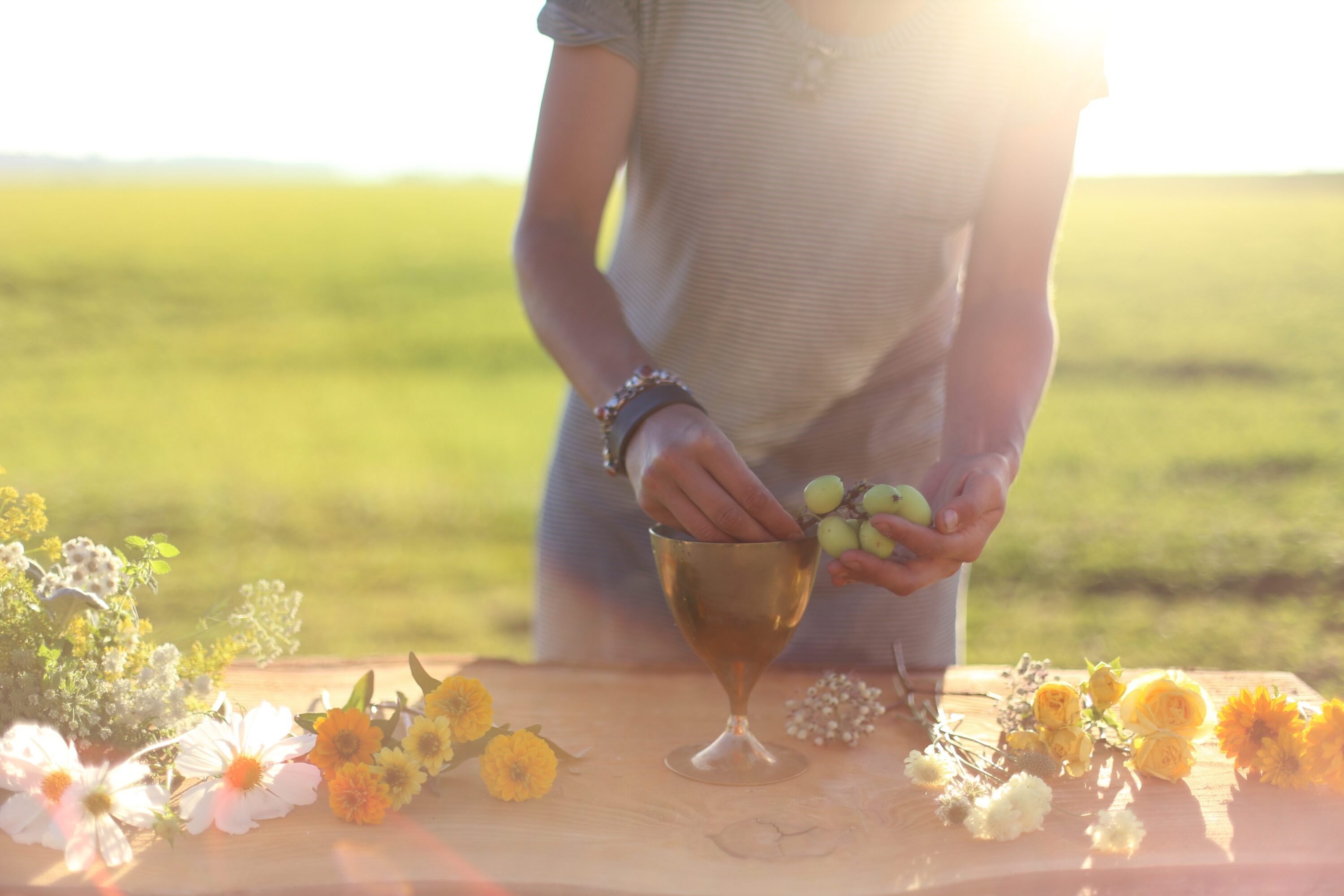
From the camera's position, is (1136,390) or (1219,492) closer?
(1219,492)

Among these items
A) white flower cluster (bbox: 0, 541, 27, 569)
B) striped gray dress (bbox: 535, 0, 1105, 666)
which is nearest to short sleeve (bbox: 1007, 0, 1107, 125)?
striped gray dress (bbox: 535, 0, 1105, 666)

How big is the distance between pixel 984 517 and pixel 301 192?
4374 cm

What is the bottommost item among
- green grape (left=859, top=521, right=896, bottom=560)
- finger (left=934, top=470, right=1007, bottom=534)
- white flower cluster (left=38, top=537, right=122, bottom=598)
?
white flower cluster (left=38, top=537, right=122, bottom=598)

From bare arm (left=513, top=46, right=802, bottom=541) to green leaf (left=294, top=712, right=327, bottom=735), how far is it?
18.8 inches

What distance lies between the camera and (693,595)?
125 cm

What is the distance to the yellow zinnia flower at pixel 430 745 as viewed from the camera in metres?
1.26

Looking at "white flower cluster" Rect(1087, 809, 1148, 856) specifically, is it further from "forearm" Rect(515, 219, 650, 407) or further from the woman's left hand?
"forearm" Rect(515, 219, 650, 407)

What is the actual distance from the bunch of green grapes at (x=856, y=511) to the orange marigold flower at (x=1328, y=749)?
53cm

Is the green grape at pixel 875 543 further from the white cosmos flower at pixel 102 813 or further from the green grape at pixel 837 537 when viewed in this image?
the white cosmos flower at pixel 102 813

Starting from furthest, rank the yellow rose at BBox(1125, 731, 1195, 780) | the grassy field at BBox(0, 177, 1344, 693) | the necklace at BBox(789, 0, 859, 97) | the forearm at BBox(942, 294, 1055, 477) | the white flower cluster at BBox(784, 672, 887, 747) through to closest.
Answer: the grassy field at BBox(0, 177, 1344, 693) → the necklace at BBox(789, 0, 859, 97) → the forearm at BBox(942, 294, 1055, 477) → the white flower cluster at BBox(784, 672, 887, 747) → the yellow rose at BBox(1125, 731, 1195, 780)

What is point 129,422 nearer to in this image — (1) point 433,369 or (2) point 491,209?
(1) point 433,369

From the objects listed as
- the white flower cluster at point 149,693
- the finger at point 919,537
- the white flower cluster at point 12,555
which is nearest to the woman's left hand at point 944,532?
the finger at point 919,537

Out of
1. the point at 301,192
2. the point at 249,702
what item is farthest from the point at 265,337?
the point at 301,192

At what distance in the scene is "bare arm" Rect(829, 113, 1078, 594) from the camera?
1.51m
